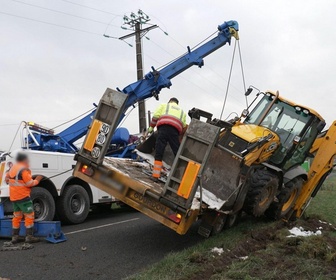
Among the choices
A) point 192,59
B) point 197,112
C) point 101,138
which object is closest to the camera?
point 101,138

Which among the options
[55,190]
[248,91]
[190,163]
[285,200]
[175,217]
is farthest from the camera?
[55,190]

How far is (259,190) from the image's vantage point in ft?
24.1

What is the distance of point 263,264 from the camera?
202 inches

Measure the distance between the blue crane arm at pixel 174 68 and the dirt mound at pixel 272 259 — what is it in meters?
6.60

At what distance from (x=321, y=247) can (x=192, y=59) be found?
27.0 ft

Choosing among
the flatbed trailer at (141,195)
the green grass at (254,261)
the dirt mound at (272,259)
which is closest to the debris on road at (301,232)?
the green grass at (254,261)

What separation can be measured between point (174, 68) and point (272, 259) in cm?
→ 840

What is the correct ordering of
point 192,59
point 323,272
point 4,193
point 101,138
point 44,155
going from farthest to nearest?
point 192,59, point 44,155, point 4,193, point 101,138, point 323,272

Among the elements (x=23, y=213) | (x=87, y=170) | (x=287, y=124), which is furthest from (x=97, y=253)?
(x=287, y=124)

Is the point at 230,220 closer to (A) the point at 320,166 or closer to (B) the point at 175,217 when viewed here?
(B) the point at 175,217

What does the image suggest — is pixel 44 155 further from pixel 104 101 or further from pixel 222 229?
pixel 222 229

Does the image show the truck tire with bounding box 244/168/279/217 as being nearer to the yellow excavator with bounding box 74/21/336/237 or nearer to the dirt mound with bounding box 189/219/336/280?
the yellow excavator with bounding box 74/21/336/237

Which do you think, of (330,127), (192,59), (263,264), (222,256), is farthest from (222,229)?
(192,59)

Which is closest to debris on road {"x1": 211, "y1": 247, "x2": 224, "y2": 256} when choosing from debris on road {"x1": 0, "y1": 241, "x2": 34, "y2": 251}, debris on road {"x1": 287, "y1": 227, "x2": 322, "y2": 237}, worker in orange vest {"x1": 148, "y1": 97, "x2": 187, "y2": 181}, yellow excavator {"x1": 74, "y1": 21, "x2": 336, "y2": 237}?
yellow excavator {"x1": 74, "y1": 21, "x2": 336, "y2": 237}
